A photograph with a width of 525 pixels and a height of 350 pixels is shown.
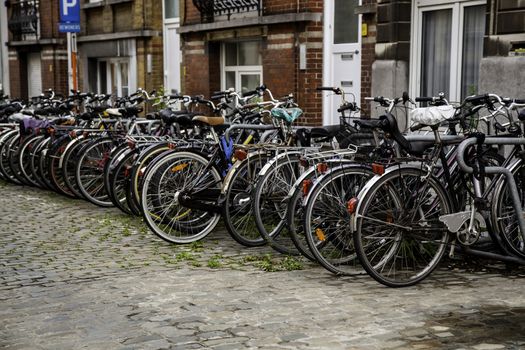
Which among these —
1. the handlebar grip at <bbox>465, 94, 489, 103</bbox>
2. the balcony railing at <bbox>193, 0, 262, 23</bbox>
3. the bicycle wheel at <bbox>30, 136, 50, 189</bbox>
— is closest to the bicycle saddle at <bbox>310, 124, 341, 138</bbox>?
the handlebar grip at <bbox>465, 94, 489, 103</bbox>

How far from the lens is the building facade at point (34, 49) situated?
23281 millimetres

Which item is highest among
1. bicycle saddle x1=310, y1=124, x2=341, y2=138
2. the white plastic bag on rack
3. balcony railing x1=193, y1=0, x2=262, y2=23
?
balcony railing x1=193, y1=0, x2=262, y2=23

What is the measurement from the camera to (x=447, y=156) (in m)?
6.28

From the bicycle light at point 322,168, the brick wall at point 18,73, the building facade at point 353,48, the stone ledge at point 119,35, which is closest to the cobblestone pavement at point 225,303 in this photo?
the bicycle light at point 322,168

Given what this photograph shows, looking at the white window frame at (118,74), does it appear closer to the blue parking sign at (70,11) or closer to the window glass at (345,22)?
the blue parking sign at (70,11)

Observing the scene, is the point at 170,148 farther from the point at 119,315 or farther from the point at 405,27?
the point at 405,27

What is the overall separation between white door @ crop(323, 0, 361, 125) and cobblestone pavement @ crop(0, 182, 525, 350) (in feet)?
18.3

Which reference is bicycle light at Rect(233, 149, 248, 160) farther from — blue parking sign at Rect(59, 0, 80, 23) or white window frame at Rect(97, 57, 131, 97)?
white window frame at Rect(97, 57, 131, 97)

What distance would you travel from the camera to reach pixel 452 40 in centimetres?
1016

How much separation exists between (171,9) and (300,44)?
562 cm

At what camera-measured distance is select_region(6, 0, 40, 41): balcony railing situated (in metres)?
24.2

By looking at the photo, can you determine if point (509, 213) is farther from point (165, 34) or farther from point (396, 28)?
point (165, 34)

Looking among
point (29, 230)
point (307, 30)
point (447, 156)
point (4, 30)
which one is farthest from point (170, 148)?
point (4, 30)

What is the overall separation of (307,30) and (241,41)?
2.63m
